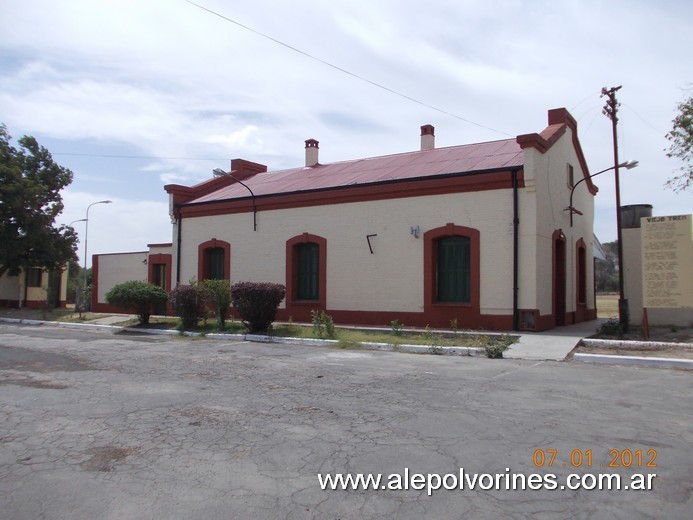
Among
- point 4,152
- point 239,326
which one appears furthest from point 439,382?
point 4,152

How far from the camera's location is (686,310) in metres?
16.1

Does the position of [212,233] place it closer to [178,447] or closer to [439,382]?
[439,382]

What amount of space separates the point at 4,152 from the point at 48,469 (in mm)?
28950

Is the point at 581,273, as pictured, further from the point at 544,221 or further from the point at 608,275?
the point at 608,275

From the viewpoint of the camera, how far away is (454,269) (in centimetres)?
1650

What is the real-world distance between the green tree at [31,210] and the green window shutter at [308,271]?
53.6 ft

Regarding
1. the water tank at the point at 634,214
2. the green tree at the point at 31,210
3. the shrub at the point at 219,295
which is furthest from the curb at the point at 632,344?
the green tree at the point at 31,210

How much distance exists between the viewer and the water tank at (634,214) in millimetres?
17453

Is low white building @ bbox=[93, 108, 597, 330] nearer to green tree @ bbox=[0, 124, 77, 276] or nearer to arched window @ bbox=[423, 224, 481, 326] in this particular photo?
arched window @ bbox=[423, 224, 481, 326]

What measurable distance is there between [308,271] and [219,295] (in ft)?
12.6

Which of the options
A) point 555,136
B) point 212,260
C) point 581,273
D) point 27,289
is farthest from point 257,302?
point 27,289

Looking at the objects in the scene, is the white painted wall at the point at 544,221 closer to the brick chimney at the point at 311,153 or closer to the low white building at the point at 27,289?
the brick chimney at the point at 311,153

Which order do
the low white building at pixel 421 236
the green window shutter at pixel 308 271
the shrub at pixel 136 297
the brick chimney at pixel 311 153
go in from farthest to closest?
1. the brick chimney at pixel 311 153
2. the green window shutter at pixel 308 271
3. the shrub at pixel 136 297
4. the low white building at pixel 421 236
